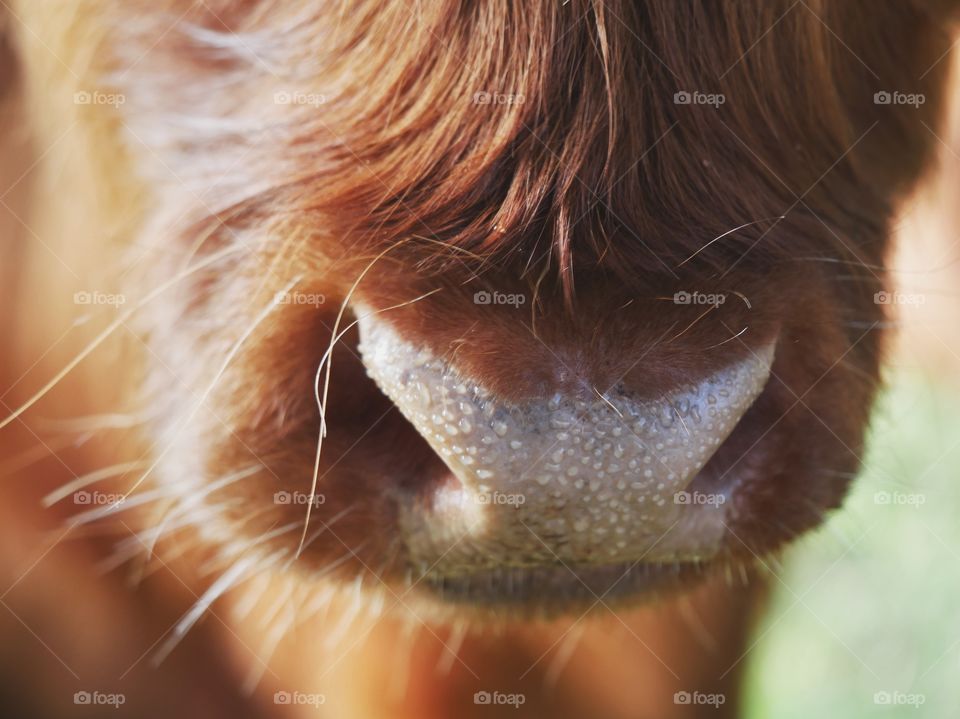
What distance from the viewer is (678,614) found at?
1.25 meters

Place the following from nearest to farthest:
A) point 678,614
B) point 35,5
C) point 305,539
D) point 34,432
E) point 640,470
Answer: point 640,470 → point 305,539 → point 35,5 → point 34,432 → point 678,614

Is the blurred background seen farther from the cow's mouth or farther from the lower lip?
the cow's mouth

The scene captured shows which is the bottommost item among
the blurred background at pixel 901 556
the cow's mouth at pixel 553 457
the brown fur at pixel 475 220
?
the blurred background at pixel 901 556

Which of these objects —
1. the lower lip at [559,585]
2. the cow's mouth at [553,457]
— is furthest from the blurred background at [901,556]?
the cow's mouth at [553,457]

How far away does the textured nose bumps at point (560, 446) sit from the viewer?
0.56 metres

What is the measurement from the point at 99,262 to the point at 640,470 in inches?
22.9

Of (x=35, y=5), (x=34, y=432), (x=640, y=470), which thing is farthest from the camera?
(x=34, y=432)

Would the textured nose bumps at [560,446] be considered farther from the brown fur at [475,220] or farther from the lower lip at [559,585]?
the lower lip at [559,585]

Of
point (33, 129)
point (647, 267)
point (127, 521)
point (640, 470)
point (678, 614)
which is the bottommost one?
point (678, 614)

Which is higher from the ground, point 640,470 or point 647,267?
point 647,267

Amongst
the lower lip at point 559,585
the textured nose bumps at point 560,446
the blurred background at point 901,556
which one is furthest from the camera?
the blurred background at point 901,556

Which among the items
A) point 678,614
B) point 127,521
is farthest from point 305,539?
point 678,614

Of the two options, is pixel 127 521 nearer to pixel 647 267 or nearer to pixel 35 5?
pixel 35 5

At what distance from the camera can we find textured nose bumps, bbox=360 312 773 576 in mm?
558
